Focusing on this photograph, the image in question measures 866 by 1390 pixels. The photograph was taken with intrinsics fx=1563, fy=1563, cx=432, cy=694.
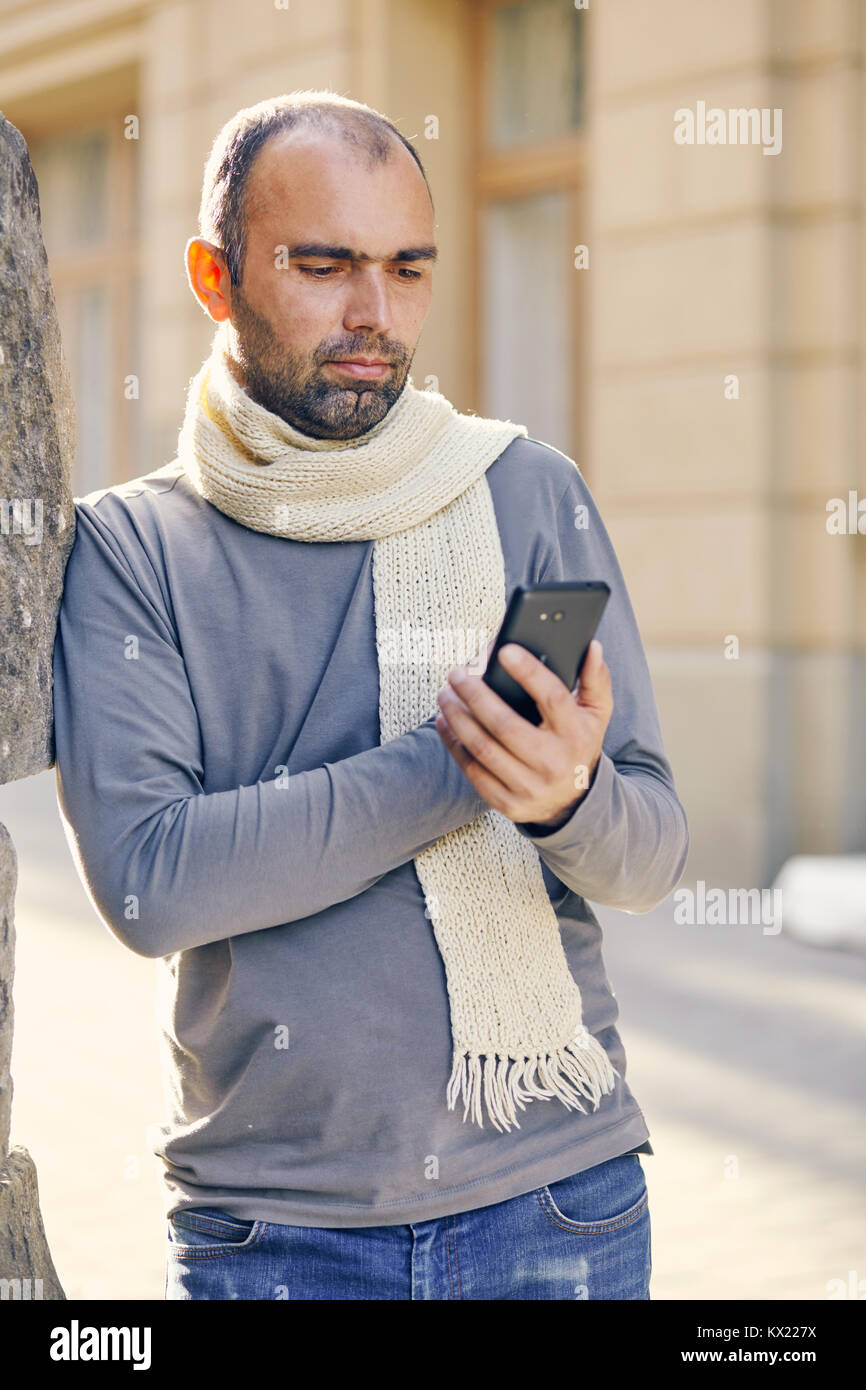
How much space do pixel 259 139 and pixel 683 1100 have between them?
3.25 meters

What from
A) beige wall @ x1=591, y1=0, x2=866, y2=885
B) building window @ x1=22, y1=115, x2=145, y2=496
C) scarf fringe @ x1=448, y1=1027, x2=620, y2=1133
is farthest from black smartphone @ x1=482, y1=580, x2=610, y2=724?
building window @ x1=22, y1=115, x2=145, y2=496

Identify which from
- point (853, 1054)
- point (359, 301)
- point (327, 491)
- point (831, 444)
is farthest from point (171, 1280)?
point (831, 444)

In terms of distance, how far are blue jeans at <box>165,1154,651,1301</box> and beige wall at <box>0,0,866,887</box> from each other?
5.29 metres

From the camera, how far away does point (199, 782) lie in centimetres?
156

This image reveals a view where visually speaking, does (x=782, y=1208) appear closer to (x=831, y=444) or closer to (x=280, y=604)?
(x=280, y=604)

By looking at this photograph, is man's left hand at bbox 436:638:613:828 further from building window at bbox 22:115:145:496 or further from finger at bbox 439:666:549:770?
building window at bbox 22:115:145:496

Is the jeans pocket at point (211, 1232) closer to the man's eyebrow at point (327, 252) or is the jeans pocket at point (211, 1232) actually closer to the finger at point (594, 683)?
the finger at point (594, 683)

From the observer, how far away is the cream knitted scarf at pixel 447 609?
1543 millimetres

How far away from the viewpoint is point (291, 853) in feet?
4.79

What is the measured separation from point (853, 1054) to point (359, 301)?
143 inches

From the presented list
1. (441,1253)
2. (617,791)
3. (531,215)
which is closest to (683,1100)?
(441,1253)

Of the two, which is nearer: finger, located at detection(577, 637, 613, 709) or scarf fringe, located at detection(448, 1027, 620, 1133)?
finger, located at detection(577, 637, 613, 709)

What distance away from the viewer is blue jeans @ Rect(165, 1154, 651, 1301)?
147 cm

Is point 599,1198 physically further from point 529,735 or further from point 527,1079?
point 529,735
